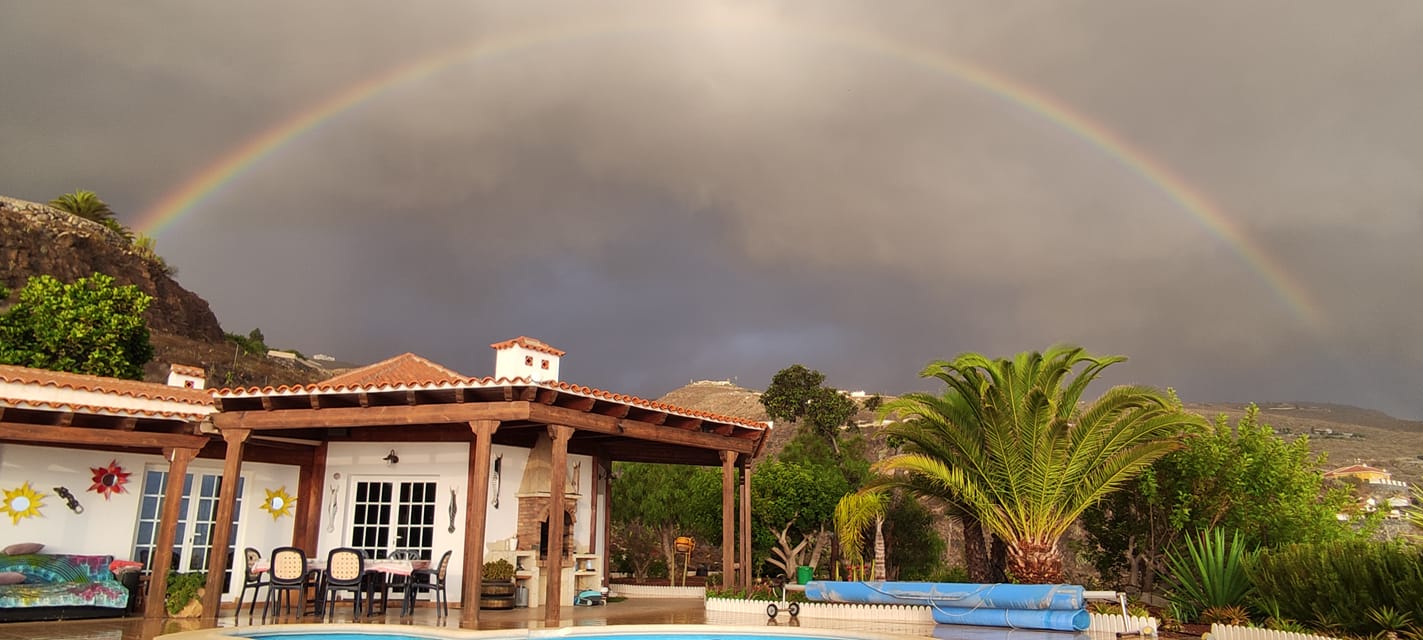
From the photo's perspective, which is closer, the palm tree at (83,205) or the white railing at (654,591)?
Result: the white railing at (654,591)

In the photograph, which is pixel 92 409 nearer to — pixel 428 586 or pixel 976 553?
pixel 428 586

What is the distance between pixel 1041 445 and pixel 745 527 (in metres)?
4.99

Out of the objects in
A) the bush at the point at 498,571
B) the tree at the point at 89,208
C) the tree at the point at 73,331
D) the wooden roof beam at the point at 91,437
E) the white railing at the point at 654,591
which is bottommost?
the white railing at the point at 654,591

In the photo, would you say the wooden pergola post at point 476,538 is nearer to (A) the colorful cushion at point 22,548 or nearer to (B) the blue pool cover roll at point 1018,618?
(B) the blue pool cover roll at point 1018,618

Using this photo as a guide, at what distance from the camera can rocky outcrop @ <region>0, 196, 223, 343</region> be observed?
3978 centimetres

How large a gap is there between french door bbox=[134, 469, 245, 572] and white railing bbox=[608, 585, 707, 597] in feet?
24.7

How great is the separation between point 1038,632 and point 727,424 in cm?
553

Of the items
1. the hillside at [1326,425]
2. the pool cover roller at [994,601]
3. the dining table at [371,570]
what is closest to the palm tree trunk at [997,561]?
the pool cover roller at [994,601]

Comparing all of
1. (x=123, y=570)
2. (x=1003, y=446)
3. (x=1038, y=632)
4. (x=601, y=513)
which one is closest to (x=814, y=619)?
(x=1038, y=632)

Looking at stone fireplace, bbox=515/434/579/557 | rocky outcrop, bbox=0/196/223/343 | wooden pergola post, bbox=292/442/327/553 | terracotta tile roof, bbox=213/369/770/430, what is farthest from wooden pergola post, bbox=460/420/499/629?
rocky outcrop, bbox=0/196/223/343

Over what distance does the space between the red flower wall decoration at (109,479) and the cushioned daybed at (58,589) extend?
113 cm

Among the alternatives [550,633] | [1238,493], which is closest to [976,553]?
[1238,493]

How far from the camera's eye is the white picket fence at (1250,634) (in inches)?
335

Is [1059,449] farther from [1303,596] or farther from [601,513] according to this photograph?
[601,513]
